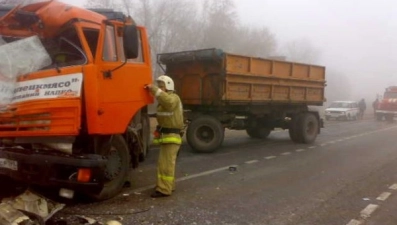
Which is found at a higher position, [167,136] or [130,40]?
[130,40]

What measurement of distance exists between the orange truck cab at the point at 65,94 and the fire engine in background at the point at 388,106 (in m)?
26.8

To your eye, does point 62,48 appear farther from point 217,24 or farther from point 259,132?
point 217,24

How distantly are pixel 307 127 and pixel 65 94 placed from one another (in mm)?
9416

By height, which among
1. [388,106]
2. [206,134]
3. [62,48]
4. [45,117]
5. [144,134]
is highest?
[62,48]

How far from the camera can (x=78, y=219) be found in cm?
441

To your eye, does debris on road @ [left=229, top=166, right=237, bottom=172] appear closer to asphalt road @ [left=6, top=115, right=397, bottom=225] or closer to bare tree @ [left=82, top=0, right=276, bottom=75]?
asphalt road @ [left=6, top=115, right=397, bottom=225]

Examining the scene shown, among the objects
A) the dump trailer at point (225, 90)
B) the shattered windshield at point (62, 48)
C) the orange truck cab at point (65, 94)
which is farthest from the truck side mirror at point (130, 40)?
the dump trailer at point (225, 90)

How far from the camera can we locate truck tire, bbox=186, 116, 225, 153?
9945 millimetres

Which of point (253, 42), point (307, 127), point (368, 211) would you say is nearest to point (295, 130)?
point (307, 127)

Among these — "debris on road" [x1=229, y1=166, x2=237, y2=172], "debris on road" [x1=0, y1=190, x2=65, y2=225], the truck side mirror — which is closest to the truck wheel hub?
"debris on road" [x1=229, y1=166, x2=237, y2=172]

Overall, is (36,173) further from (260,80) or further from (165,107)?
(260,80)

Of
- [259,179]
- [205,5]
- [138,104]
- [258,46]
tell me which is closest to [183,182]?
[259,179]

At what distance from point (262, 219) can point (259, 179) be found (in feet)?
7.46

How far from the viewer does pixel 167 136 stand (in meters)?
5.80
